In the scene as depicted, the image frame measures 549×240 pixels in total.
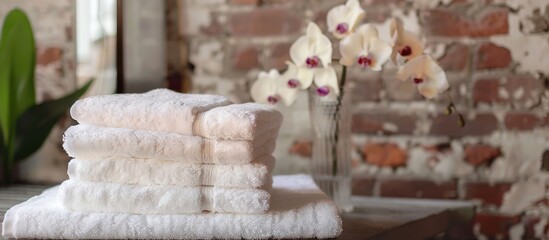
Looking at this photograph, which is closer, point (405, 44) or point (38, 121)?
point (405, 44)

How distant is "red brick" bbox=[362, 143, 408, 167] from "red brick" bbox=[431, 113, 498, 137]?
79 mm

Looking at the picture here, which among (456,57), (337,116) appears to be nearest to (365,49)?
(337,116)

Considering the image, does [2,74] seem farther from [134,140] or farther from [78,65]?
[134,140]

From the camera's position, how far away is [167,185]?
897mm

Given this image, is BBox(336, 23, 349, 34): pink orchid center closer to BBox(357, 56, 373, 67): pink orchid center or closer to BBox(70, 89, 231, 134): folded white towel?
BBox(357, 56, 373, 67): pink orchid center

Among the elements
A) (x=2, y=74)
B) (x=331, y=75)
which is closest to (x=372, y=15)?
(x=331, y=75)

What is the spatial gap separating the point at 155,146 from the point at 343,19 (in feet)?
1.44

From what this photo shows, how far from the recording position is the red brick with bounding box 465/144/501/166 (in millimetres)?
1478

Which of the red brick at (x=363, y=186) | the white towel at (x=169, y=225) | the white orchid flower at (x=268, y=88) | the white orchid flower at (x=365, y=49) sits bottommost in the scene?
the red brick at (x=363, y=186)

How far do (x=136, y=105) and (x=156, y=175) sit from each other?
9 cm

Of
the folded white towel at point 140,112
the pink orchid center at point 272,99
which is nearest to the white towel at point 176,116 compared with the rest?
the folded white towel at point 140,112

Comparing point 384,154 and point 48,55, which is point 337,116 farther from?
point 48,55

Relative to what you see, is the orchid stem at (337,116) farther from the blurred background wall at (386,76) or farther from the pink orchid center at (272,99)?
the blurred background wall at (386,76)

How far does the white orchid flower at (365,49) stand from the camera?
1.17m
